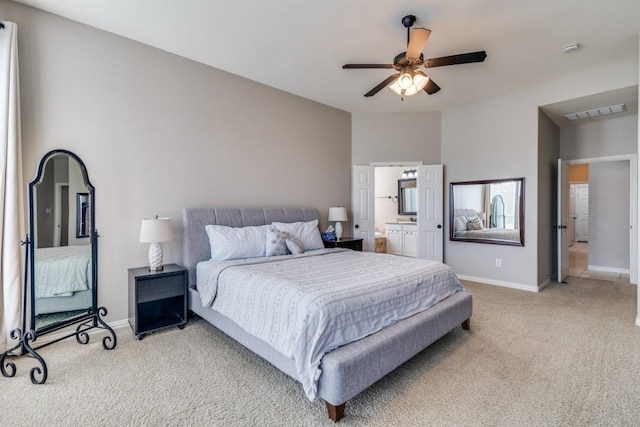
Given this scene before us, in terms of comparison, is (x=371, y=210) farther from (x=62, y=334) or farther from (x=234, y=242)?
(x=62, y=334)

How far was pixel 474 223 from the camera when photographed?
5.25m

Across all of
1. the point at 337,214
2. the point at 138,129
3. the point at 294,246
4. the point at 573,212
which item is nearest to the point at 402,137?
the point at 337,214

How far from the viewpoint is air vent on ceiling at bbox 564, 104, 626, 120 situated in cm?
461

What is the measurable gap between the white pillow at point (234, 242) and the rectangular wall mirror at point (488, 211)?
357 cm

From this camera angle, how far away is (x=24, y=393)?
2.08m

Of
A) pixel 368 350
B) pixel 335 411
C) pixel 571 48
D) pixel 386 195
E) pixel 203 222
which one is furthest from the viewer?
pixel 386 195

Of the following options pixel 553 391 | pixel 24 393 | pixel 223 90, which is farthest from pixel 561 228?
pixel 24 393

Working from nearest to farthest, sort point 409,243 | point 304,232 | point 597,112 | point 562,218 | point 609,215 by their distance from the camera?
point 304,232
point 597,112
point 562,218
point 609,215
point 409,243

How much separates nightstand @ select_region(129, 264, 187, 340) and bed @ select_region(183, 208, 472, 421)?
147 millimetres

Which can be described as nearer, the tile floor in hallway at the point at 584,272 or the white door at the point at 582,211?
the tile floor in hallway at the point at 584,272

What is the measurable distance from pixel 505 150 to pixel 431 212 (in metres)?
1.52

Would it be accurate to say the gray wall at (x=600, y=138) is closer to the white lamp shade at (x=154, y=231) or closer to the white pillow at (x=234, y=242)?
the white pillow at (x=234, y=242)

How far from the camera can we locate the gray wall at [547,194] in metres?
4.71

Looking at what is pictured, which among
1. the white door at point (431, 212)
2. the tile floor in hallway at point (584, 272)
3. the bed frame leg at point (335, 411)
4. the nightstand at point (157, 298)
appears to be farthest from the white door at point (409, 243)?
the bed frame leg at point (335, 411)
